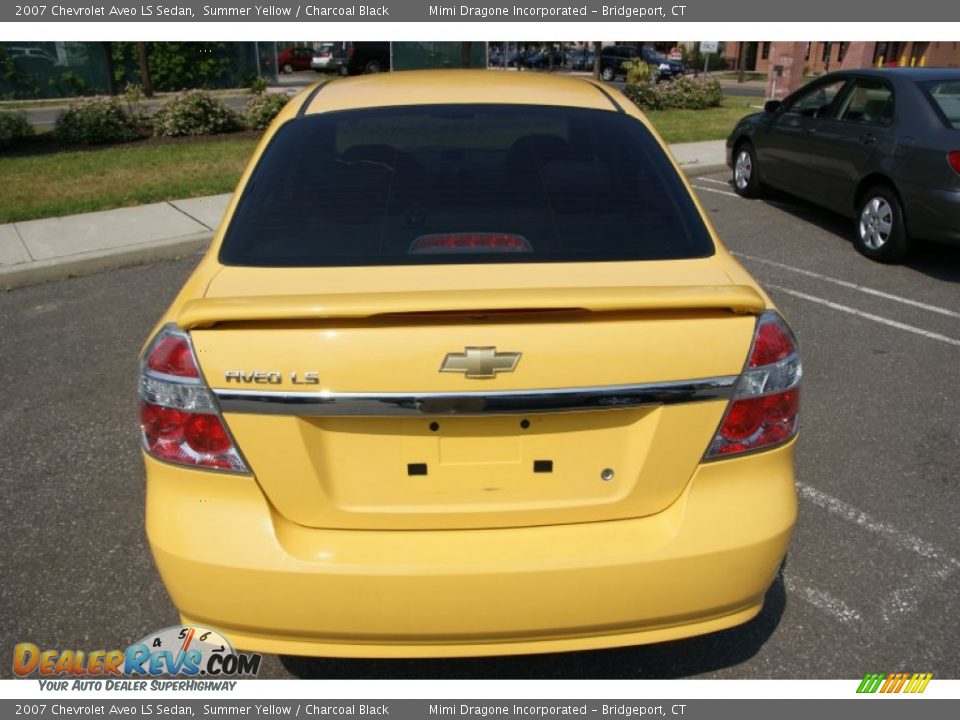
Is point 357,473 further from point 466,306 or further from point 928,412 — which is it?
point 928,412

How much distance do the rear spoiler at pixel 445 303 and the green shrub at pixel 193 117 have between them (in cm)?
1305

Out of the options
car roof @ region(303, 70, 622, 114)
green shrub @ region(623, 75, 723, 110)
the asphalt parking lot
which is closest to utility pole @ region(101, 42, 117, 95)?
green shrub @ region(623, 75, 723, 110)

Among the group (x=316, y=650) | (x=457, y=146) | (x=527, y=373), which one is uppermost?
(x=457, y=146)

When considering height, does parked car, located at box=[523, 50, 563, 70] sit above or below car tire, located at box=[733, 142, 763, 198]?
above

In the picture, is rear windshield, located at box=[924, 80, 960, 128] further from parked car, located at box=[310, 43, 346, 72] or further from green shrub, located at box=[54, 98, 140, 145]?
parked car, located at box=[310, 43, 346, 72]

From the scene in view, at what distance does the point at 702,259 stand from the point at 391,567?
1.29 m

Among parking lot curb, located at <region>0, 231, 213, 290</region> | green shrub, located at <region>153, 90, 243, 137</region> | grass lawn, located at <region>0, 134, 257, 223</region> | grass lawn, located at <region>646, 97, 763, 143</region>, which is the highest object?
green shrub, located at <region>153, 90, 243, 137</region>

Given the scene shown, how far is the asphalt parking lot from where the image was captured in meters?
2.70

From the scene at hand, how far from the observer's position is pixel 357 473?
2.07m

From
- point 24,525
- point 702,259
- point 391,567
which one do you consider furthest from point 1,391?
point 702,259

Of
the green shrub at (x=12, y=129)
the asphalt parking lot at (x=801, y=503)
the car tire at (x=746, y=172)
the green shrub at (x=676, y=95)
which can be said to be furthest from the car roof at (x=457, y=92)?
the green shrub at (x=676, y=95)

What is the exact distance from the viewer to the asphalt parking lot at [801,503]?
2.70 metres

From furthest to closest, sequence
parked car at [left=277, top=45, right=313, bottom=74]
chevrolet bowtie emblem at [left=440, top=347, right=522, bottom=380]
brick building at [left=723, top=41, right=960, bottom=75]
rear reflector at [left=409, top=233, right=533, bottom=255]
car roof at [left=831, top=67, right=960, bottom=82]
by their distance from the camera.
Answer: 1. brick building at [left=723, top=41, right=960, bottom=75]
2. parked car at [left=277, top=45, right=313, bottom=74]
3. car roof at [left=831, top=67, right=960, bottom=82]
4. rear reflector at [left=409, top=233, right=533, bottom=255]
5. chevrolet bowtie emblem at [left=440, top=347, right=522, bottom=380]

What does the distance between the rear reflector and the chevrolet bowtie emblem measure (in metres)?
0.49
